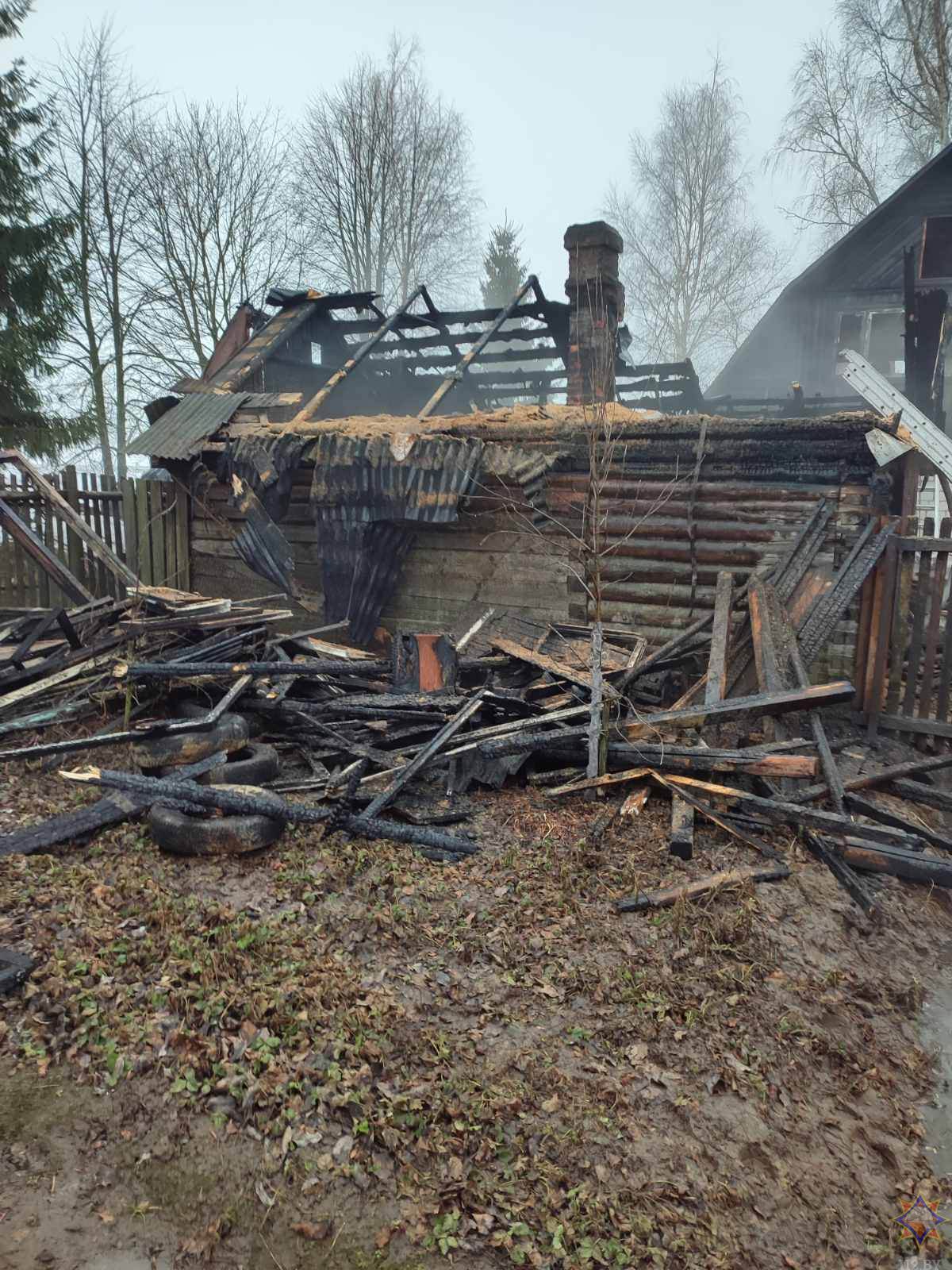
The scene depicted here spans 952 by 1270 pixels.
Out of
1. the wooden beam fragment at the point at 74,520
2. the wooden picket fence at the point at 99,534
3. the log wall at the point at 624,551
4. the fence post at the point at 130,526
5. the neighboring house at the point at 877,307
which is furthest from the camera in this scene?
the neighboring house at the point at 877,307

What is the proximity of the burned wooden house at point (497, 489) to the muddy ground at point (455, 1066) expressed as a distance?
12.4 feet

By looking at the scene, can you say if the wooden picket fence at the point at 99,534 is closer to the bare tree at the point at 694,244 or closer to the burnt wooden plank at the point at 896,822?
the burnt wooden plank at the point at 896,822

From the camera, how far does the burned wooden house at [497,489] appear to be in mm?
8375

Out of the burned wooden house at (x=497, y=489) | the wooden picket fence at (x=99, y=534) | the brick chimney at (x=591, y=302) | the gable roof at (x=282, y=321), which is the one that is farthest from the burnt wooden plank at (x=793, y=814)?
the gable roof at (x=282, y=321)

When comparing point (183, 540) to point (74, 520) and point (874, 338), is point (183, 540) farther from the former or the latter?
point (874, 338)

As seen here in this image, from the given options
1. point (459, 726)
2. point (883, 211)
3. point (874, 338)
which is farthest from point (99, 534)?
point (874, 338)

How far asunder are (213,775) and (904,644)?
22.8ft

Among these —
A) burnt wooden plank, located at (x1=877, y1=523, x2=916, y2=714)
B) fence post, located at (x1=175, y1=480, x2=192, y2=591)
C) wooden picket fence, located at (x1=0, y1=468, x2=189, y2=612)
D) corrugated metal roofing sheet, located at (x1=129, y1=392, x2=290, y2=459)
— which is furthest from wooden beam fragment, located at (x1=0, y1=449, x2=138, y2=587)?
burnt wooden plank, located at (x1=877, y1=523, x2=916, y2=714)

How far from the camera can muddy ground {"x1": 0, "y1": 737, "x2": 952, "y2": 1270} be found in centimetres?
264

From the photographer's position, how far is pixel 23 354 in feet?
51.4

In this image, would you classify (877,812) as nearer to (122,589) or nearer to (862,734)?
(862,734)

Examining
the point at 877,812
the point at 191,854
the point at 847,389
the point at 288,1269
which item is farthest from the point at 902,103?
the point at 288,1269

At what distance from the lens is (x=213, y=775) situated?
5.78m

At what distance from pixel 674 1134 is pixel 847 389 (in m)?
26.5
